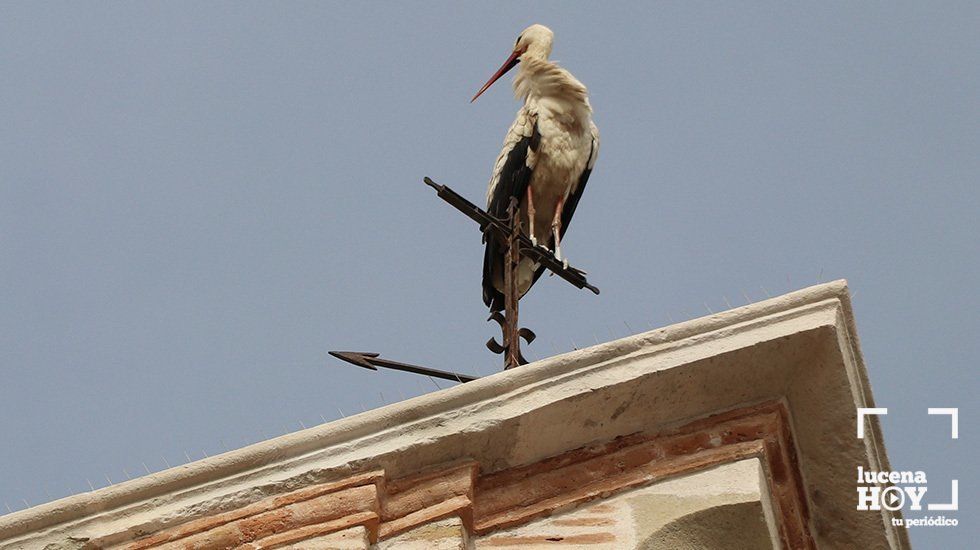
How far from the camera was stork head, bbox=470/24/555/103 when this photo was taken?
11.5 m

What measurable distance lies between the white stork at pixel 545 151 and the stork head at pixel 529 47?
10 mm

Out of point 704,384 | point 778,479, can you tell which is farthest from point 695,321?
point 778,479

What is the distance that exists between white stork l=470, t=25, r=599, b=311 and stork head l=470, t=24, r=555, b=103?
0.03ft

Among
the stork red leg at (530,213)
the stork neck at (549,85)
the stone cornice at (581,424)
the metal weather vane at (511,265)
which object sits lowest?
the stone cornice at (581,424)

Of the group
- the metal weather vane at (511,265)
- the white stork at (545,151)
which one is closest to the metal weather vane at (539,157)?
the white stork at (545,151)

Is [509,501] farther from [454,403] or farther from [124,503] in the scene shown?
[124,503]

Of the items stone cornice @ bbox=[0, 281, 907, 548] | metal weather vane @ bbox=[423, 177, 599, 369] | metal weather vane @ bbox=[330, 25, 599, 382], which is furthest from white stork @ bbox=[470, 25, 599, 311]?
stone cornice @ bbox=[0, 281, 907, 548]

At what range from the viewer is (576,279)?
8.19 m

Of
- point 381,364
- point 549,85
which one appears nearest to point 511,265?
point 381,364

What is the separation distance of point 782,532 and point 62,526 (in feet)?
8.62

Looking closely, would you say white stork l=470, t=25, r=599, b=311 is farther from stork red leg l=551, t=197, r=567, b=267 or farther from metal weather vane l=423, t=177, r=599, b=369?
metal weather vane l=423, t=177, r=599, b=369

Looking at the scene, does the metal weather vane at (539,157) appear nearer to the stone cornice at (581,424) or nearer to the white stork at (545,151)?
the white stork at (545,151)

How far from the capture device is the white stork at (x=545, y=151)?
1026 cm

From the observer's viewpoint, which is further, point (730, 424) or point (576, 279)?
point (576, 279)
